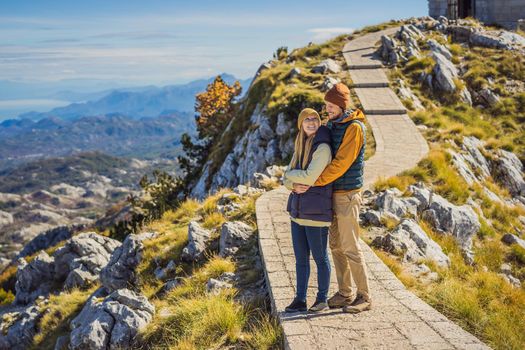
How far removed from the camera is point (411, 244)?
944 centimetres

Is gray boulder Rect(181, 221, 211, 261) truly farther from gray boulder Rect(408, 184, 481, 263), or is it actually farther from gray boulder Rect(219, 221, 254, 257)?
gray boulder Rect(408, 184, 481, 263)

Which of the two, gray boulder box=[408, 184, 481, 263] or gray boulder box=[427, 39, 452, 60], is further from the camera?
gray boulder box=[427, 39, 452, 60]

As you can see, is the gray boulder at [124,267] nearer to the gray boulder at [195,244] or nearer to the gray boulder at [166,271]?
the gray boulder at [166,271]

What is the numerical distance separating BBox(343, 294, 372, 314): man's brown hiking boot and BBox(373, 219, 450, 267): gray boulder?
3.09m

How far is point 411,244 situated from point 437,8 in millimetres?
36800

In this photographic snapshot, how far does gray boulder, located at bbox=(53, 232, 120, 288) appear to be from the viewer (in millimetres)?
14827

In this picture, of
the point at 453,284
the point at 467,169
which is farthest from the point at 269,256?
the point at 467,169

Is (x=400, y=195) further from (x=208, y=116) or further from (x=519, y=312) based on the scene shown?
(x=208, y=116)

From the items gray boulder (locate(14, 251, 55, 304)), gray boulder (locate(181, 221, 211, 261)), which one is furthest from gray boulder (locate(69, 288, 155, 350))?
gray boulder (locate(14, 251, 55, 304))

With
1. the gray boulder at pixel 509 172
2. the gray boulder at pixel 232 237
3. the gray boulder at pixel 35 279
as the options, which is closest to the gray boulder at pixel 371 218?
the gray boulder at pixel 232 237

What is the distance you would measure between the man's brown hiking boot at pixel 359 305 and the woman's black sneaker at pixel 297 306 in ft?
1.93

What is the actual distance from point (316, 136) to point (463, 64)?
24458 millimetres

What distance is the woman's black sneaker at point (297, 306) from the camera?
6285mm

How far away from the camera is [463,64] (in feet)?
87.1
